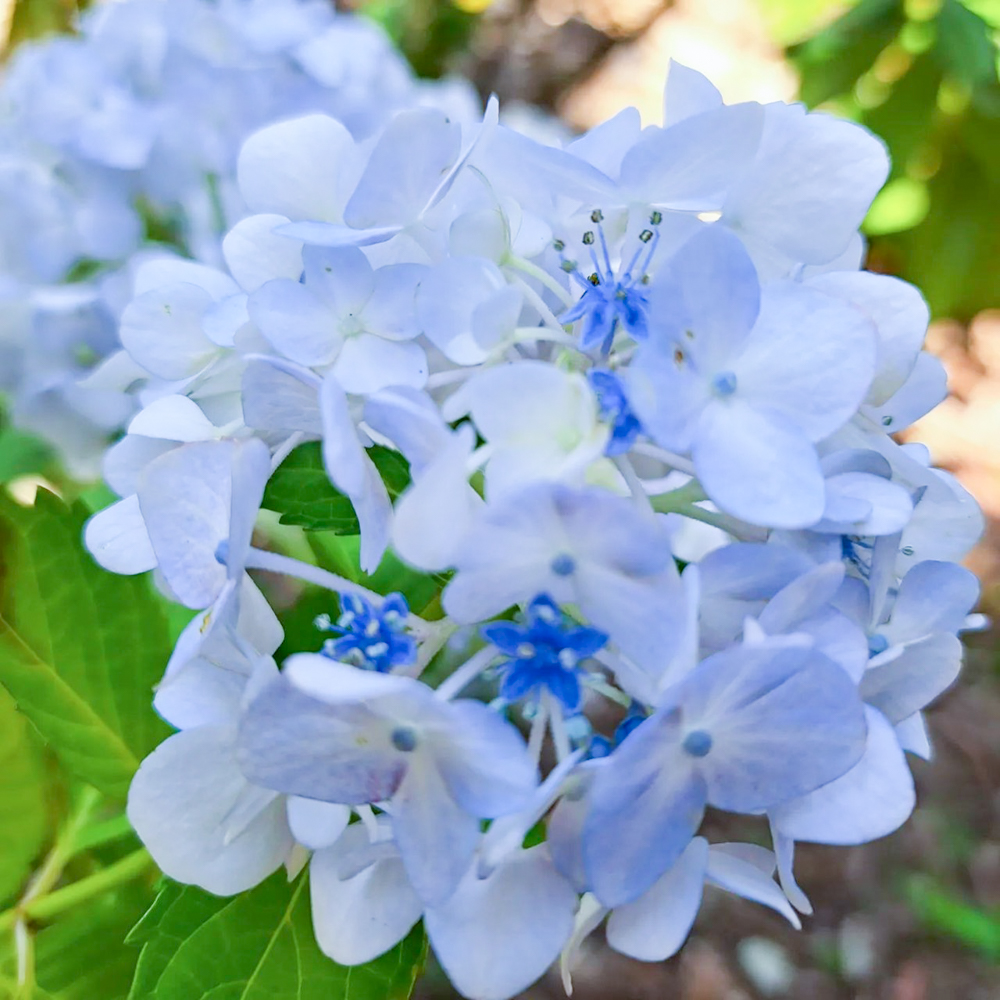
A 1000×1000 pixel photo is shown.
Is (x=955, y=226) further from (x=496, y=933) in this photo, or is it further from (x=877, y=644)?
(x=496, y=933)

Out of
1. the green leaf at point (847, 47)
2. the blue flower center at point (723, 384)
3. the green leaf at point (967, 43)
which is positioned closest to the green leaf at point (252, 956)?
the blue flower center at point (723, 384)

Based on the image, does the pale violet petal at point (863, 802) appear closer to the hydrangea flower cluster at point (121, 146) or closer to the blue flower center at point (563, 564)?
the blue flower center at point (563, 564)

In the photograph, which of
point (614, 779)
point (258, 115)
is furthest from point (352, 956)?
point (258, 115)

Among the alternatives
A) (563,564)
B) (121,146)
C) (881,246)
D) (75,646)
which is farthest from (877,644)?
(881,246)

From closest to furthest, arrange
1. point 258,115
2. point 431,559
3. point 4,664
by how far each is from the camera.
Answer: point 431,559, point 4,664, point 258,115

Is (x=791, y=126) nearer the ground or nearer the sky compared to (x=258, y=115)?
nearer the sky

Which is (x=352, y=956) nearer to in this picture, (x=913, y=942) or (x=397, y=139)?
(x=397, y=139)

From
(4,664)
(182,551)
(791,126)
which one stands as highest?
(791,126)
